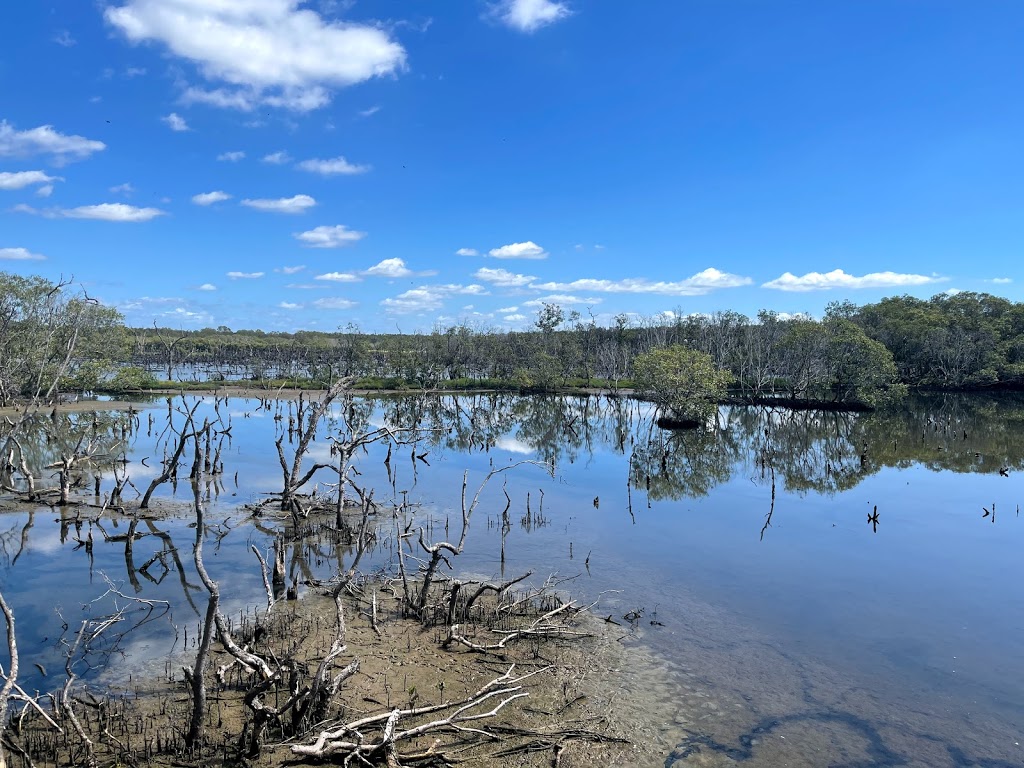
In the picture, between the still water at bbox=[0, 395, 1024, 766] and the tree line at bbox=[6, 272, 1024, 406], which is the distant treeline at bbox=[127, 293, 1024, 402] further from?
the still water at bbox=[0, 395, 1024, 766]

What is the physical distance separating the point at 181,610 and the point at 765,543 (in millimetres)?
14917

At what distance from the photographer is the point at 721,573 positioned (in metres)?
16.3

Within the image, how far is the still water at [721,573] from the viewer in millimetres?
9781

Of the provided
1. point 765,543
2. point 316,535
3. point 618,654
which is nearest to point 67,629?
point 316,535

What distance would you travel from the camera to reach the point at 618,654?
37.2 feet

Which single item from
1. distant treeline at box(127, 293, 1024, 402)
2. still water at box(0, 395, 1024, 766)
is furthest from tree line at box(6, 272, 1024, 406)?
still water at box(0, 395, 1024, 766)

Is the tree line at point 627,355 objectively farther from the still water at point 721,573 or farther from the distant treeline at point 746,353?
the still water at point 721,573

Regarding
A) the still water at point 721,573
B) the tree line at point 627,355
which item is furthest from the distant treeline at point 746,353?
the still water at point 721,573

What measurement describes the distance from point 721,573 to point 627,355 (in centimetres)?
6627

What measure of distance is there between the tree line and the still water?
15241 mm

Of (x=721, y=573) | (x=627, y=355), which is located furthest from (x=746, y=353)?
(x=721, y=573)

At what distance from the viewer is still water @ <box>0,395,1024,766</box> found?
9.78 meters

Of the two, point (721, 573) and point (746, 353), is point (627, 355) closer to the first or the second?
point (746, 353)

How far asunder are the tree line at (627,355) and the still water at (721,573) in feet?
50.0
